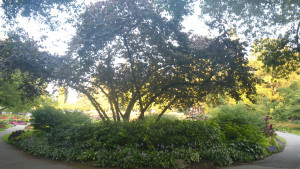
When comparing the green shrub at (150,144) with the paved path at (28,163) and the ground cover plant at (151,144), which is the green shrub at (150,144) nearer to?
the ground cover plant at (151,144)

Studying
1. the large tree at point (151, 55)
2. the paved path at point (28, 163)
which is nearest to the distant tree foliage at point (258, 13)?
the large tree at point (151, 55)

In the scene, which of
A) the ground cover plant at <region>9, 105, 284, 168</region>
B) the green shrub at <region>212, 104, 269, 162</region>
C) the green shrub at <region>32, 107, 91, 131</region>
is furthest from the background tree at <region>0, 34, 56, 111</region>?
the green shrub at <region>212, 104, 269, 162</region>

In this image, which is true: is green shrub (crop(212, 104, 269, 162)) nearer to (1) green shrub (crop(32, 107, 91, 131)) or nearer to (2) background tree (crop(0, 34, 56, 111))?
(1) green shrub (crop(32, 107, 91, 131))

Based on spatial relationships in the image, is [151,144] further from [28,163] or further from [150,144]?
[28,163]

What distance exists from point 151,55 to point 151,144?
12.6 feet

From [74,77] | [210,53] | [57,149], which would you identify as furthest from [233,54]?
[57,149]

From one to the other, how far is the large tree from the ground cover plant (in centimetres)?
190

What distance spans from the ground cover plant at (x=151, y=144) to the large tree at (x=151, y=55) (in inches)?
74.8

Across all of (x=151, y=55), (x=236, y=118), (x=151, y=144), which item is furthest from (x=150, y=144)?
(x=236, y=118)

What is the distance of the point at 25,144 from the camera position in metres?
9.83

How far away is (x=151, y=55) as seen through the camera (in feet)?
29.7

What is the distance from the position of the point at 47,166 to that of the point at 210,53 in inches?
281

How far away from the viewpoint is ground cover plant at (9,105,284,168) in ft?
22.4

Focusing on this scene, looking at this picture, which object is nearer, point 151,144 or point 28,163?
point 28,163
